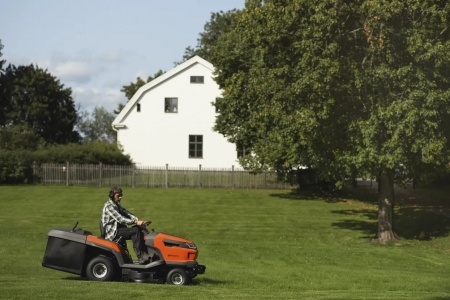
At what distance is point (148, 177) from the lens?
52688 mm

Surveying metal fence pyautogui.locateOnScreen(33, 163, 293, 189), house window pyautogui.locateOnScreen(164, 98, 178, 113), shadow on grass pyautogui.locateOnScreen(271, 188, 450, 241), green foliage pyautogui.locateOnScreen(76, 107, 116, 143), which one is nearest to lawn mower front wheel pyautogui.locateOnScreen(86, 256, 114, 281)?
shadow on grass pyautogui.locateOnScreen(271, 188, 450, 241)

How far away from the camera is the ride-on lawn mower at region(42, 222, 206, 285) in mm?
16016

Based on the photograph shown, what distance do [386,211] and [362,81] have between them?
246 inches

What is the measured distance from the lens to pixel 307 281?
1911 centimetres

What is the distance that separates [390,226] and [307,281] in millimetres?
12565

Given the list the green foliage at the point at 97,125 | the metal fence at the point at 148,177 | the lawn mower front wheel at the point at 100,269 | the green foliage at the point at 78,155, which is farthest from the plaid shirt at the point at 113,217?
the green foliage at the point at 97,125

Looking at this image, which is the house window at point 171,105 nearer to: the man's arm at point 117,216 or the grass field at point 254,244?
the grass field at point 254,244

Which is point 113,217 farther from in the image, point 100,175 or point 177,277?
point 100,175

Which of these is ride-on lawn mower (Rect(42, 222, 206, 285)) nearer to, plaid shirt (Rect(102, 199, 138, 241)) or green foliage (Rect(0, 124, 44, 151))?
plaid shirt (Rect(102, 199, 138, 241))

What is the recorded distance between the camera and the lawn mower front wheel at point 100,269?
1616cm

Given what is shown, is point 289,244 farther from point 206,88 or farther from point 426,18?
point 206,88

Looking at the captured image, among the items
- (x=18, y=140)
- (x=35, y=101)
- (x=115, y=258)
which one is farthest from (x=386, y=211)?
(x=35, y=101)

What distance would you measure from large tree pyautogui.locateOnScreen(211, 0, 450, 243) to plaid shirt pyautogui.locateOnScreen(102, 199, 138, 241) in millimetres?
12920

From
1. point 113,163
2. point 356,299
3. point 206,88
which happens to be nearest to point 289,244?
point 356,299
